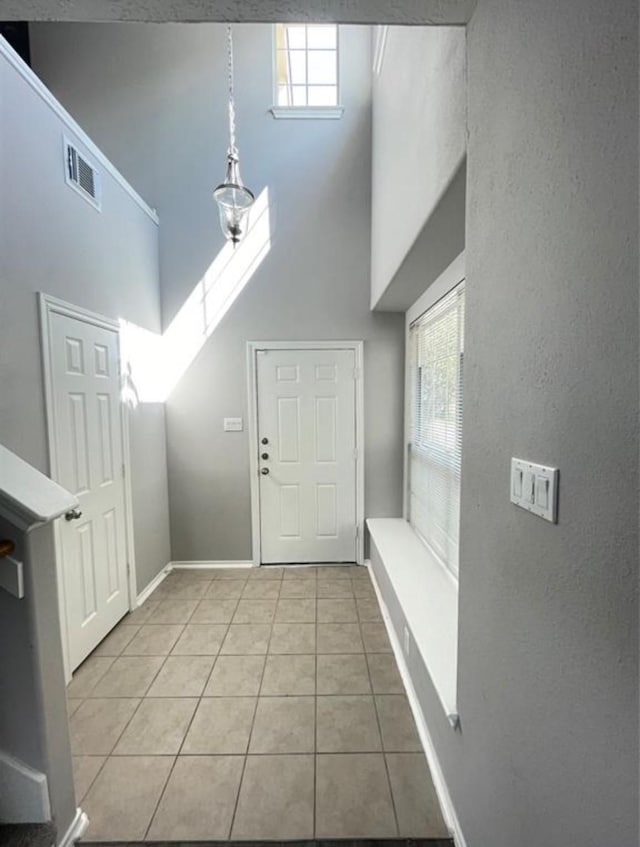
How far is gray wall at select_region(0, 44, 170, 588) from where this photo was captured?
1.62 m

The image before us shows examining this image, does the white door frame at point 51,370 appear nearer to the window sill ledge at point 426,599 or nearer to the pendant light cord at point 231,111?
the pendant light cord at point 231,111

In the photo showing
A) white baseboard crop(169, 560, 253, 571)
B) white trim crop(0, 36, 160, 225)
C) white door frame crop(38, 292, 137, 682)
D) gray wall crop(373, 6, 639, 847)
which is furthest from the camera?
white baseboard crop(169, 560, 253, 571)

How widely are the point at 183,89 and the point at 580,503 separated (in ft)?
13.3

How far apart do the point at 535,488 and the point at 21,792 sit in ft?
5.73

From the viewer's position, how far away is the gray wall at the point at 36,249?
5.31 feet

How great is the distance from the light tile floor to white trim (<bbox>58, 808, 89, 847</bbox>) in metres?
0.03

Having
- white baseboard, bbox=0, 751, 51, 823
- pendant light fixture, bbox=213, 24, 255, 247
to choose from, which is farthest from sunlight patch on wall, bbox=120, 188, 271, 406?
white baseboard, bbox=0, 751, 51, 823

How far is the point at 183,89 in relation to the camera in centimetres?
305

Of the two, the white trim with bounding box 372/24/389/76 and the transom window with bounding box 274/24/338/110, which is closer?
the white trim with bounding box 372/24/389/76

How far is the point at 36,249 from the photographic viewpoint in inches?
70.1

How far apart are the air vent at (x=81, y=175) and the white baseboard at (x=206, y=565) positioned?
Result: 2.75 m

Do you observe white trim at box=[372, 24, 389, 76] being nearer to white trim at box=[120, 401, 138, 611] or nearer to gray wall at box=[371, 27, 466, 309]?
gray wall at box=[371, 27, 466, 309]

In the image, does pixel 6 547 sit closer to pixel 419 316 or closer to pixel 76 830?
pixel 76 830

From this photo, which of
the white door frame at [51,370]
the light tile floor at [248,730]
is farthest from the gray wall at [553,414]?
the white door frame at [51,370]
